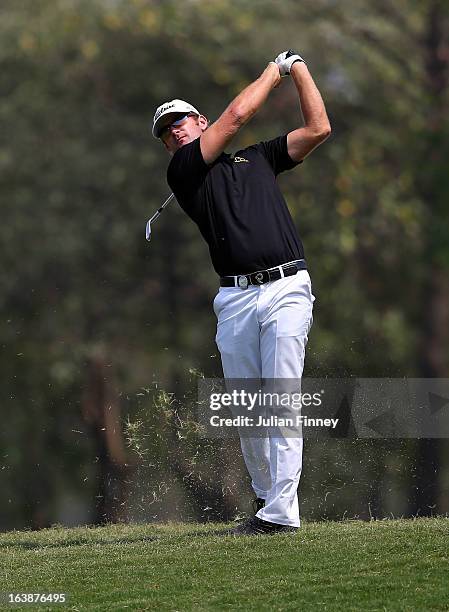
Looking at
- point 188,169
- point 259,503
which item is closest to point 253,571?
point 259,503

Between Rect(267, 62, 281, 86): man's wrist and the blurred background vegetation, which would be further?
the blurred background vegetation

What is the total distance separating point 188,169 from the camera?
5258 millimetres

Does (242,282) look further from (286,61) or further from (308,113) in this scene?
(286,61)

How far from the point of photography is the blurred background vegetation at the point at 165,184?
11.4 meters

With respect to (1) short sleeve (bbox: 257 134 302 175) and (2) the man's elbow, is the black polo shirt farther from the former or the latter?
(2) the man's elbow

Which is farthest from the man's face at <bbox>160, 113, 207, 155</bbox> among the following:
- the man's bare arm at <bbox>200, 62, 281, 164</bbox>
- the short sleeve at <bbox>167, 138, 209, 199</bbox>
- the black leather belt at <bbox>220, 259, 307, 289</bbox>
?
the black leather belt at <bbox>220, 259, 307, 289</bbox>

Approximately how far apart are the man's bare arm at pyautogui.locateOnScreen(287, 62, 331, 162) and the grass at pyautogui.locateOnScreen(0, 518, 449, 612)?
179cm

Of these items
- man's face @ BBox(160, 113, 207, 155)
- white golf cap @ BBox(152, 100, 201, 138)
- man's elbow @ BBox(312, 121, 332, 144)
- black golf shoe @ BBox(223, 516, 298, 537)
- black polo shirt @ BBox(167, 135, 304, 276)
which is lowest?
black golf shoe @ BBox(223, 516, 298, 537)

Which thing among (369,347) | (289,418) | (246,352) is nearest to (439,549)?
(289,418)

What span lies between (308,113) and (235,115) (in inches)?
14.5

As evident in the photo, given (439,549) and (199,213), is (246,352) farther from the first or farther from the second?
(439,549)

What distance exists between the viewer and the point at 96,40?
12930mm

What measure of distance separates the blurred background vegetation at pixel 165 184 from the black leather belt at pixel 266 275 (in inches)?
197

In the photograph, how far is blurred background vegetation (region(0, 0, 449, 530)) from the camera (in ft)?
37.4
